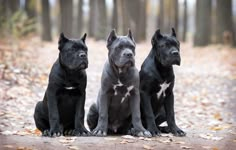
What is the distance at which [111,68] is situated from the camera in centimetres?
604

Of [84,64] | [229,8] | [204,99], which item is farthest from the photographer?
[229,8]

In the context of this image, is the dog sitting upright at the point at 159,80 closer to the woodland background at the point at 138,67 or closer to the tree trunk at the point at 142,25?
the woodland background at the point at 138,67

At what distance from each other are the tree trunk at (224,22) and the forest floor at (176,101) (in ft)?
4.66

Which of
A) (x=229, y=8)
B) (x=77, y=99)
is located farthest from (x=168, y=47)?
(x=229, y=8)

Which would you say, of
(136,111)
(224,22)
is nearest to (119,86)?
(136,111)

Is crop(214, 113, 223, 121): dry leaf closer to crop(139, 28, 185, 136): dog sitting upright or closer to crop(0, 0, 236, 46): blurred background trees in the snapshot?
crop(139, 28, 185, 136): dog sitting upright

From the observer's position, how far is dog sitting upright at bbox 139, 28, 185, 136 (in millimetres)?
6105

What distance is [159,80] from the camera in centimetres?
618

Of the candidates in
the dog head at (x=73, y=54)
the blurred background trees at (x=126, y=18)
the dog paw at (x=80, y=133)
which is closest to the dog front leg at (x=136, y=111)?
the dog paw at (x=80, y=133)

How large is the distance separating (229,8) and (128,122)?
14170 mm

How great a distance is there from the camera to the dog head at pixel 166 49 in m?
6.05

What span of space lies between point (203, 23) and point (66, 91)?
14895 millimetres

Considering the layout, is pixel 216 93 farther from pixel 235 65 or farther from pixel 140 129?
pixel 140 129

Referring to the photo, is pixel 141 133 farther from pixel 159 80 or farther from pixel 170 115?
pixel 159 80
